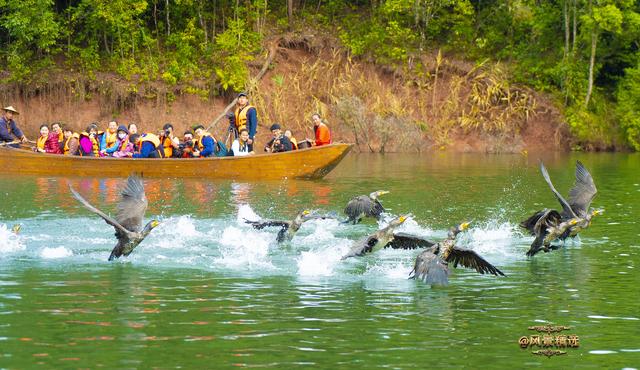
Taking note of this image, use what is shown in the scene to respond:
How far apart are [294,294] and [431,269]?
156 cm

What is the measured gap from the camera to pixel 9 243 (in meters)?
16.2

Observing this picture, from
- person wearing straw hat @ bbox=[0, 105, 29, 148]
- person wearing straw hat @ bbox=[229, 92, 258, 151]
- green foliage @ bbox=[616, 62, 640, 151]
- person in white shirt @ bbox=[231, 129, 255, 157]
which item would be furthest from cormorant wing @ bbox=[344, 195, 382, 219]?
green foliage @ bbox=[616, 62, 640, 151]

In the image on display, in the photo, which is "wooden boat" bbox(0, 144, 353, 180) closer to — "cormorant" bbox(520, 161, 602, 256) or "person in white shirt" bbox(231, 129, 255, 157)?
"person in white shirt" bbox(231, 129, 255, 157)

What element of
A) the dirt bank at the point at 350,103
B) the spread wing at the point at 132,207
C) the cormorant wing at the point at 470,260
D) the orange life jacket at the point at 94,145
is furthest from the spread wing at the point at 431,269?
the dirt bank at the point at 350,103

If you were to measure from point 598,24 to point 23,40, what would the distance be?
20172mm

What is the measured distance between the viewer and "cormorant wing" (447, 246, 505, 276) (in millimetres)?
13459

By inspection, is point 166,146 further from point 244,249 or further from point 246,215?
point 244,249

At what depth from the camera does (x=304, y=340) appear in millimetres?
10570

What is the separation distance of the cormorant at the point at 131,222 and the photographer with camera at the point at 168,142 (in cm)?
1386

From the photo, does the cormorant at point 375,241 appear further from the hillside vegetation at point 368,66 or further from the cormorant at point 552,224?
the hillside vegetation at point 368,66

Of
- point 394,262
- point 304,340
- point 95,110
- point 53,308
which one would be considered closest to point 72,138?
point 95,110

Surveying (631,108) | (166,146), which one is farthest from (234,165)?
(631,108)

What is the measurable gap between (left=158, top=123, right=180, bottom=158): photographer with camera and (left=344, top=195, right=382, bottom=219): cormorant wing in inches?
476

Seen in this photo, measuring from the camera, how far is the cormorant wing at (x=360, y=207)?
717 inches
